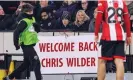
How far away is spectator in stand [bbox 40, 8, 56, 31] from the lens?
13.5 m

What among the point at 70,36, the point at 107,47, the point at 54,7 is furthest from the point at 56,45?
the point at 107,47

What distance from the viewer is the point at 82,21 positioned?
523 inches

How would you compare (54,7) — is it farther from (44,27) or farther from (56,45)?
(56,45)

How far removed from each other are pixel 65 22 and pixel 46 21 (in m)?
0.53

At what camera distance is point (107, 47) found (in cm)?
926

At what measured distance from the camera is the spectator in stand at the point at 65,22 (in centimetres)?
1334

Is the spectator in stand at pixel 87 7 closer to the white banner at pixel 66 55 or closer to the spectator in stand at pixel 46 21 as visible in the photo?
the spectator in stand at pixel 46 21

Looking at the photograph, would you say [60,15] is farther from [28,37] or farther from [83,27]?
[28,37]

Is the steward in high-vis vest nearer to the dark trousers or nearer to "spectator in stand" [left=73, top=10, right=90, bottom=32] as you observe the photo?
the dark trousers

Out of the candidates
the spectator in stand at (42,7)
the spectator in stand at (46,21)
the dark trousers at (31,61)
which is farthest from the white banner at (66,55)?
the spectator in stand at (42,7)

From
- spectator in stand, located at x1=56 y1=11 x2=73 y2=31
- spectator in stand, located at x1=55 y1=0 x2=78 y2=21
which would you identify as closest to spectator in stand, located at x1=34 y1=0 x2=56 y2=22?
spectator in stand, located at x1=55 y1=0 x2=78 y2=21

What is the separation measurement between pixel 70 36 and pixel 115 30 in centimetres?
327

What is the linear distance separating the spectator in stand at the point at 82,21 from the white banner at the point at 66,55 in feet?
2.84

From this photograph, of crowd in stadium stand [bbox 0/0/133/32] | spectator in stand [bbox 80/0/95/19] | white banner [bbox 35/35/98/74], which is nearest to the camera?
white banner [bbox 35/35/98/74]
